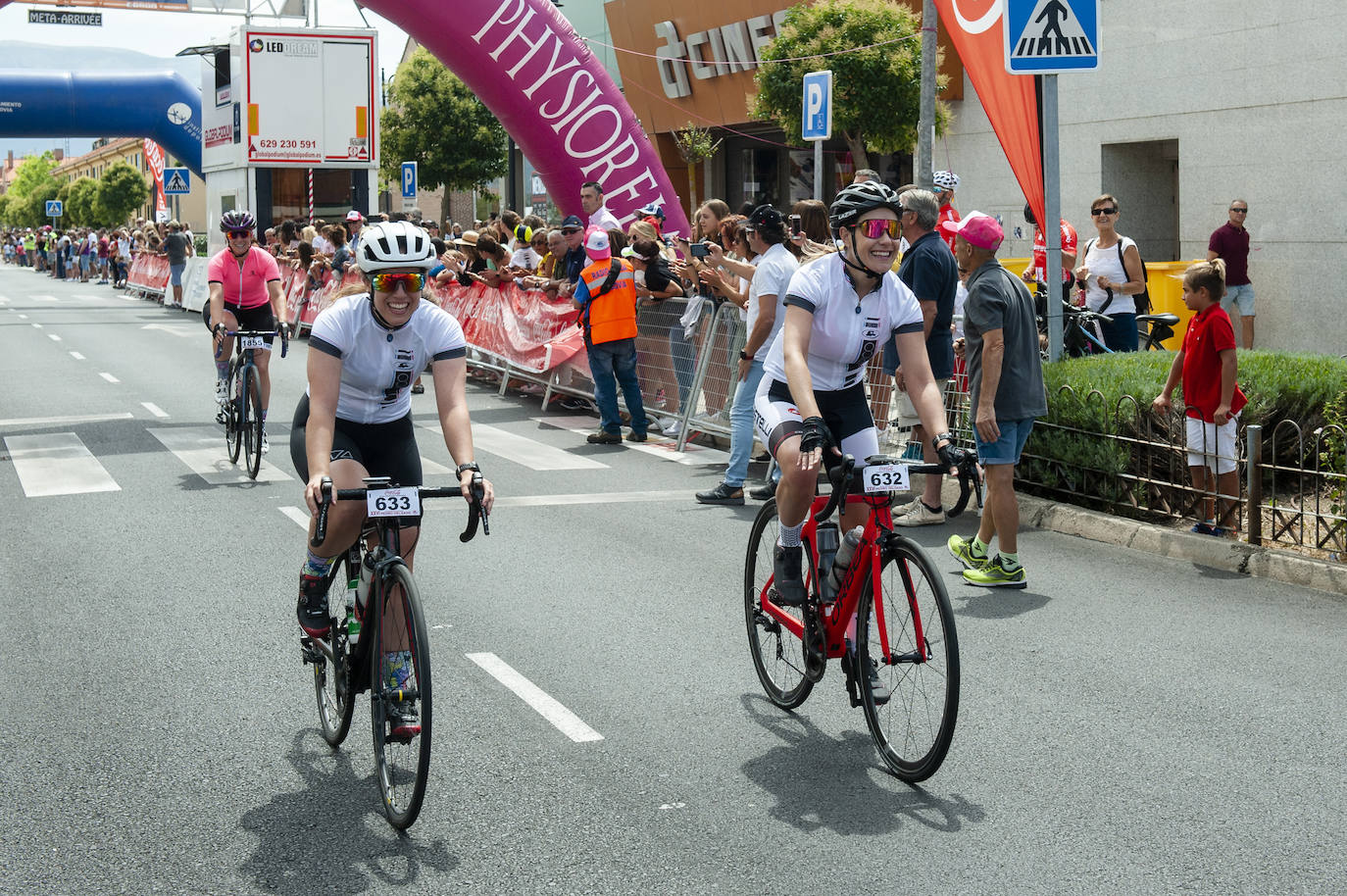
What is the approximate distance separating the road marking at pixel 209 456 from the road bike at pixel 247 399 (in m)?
0.11

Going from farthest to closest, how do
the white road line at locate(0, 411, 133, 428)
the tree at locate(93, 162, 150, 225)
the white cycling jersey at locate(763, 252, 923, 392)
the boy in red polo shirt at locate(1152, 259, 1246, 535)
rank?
the tree at locate(93, 162, 150, 225) → the white road line at locate(0, 411, 133, 428) → the boy in red polo shirt at locate(1152, 259, 1246, 535) → the white cycling jersey at locate(763, 252, 923, 392)

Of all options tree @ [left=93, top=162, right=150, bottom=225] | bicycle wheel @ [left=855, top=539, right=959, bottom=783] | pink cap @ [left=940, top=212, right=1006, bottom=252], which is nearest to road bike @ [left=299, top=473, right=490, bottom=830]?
bicycle wheel @ [left=855, top=539, right=959, bottom=783]

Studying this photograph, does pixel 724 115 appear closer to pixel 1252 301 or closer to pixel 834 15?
pixel 834 15

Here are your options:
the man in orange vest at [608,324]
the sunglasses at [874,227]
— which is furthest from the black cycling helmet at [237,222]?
the sunglasses at [874,227]

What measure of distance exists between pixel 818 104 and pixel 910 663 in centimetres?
1080

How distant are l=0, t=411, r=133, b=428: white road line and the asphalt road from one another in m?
5.17

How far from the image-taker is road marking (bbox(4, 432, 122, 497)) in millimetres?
10898

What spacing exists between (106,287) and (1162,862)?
47.1 metres

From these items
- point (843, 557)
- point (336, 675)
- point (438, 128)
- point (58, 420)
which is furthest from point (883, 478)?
point (438, 128)

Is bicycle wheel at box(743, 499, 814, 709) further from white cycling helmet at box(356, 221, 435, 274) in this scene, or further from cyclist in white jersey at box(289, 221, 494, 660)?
white cycling helmet at box(356, 221, 435, 274)

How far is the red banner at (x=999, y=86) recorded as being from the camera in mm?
10852

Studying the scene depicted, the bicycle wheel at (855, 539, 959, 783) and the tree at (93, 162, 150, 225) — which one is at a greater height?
the tree at (93, 162, 150, 225)

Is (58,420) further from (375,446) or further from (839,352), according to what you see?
(839,352)

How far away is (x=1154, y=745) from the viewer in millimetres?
5332
